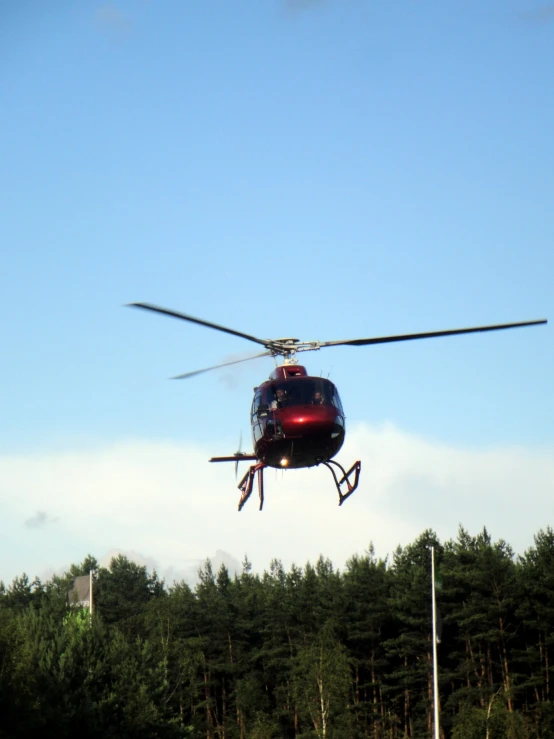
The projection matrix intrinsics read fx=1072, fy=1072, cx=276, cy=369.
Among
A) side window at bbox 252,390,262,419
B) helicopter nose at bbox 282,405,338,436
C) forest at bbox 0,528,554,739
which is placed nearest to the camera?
helicopter nose at bbox 282,405,338,436

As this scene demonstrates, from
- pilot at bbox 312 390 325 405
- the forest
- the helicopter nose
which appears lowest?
the forest

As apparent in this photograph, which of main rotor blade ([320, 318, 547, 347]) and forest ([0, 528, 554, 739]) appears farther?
forest ([0, 528, 554, 739])

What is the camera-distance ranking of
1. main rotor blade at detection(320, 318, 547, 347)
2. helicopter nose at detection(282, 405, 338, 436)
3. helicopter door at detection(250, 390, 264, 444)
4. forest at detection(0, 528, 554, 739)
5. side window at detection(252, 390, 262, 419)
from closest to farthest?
1. main rotor blade at detection(320, 318, 547, 347)
2. helicopter nose at detection(282, 405, 338, 436)
3. helicopter door at detection(250, 390, 264, 444)
4. side window at detection(252, 390, 262, 419)
5. forest at detection(0, 528, 554, 739)

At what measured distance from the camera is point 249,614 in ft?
353

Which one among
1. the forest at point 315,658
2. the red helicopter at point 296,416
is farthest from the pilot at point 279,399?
the forest at point 315,658

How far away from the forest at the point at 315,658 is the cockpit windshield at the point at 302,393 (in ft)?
106

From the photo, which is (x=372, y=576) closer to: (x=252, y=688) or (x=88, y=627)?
(x=252, y=688)

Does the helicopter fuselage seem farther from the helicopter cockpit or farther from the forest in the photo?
the forest

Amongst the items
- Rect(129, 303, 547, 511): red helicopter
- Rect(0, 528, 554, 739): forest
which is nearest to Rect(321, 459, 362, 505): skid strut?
Rect(129, 303, 547, 511): red helicopter

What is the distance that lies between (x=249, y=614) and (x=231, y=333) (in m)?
87.3

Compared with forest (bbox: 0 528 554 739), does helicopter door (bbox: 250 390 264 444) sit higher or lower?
higher

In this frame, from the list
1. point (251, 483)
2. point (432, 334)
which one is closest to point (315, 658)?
point (251, 483)

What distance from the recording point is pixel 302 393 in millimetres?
25844

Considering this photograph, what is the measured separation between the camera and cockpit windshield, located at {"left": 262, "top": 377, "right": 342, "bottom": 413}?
25812mm
